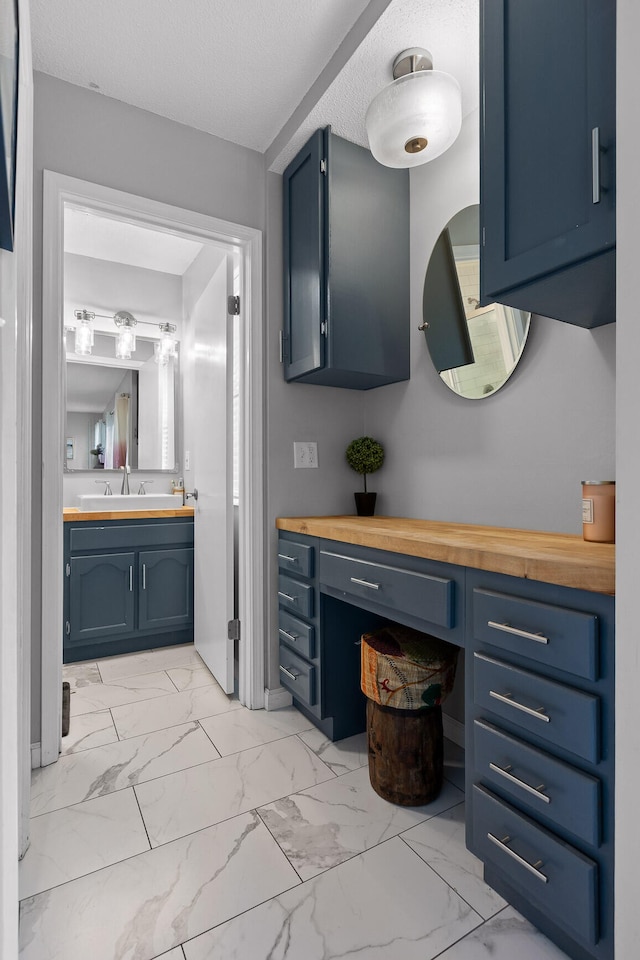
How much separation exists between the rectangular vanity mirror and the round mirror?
7.23 ft

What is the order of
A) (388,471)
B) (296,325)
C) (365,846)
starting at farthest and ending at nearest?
(388,471) → (296,325) → (365,846)

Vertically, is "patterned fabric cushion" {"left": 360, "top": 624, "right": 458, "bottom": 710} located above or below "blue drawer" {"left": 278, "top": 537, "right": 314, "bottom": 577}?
below

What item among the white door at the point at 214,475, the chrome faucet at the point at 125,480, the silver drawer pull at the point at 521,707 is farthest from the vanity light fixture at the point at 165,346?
the silver drawer pull at the point at 521,707

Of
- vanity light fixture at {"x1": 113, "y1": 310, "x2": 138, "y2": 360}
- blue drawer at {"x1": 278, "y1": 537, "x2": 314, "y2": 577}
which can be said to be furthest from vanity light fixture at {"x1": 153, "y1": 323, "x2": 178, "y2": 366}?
blue drawer at {"x1": 278, "y1": 537, "x2": 314, "y2": 577}

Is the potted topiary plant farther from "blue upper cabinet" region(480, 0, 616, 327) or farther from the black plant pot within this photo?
"blue upper cabinet" region(480, 0, 616, 327)

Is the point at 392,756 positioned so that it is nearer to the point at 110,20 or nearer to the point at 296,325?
the point at 296,325

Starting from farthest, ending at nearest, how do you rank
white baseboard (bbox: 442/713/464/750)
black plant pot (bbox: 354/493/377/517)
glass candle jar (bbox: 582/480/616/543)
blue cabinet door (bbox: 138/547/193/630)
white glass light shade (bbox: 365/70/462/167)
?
blue cabinet door (bbox: 138/547/193/630) → black plant pot (bbox: 354/493/377/517) → white baseboard (bbox: 442/713/464/750) → white glass light shade (bbox: 365/70/462/167) → glass candle jar (bbox: 582/480/616/543)

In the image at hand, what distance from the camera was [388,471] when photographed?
2.38m

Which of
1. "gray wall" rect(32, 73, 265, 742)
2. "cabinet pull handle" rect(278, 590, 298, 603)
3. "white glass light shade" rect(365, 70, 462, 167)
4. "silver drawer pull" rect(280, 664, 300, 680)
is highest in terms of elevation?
"gray wall" rect(32, 73, 265, 742)

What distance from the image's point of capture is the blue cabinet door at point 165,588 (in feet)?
9.95

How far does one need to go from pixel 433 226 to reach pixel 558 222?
42.9 inches

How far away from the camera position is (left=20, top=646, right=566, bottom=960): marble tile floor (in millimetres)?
1118

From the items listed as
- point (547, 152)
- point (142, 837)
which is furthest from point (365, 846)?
point (547, 152)

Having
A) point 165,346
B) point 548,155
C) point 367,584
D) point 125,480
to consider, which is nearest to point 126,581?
point 125,480
